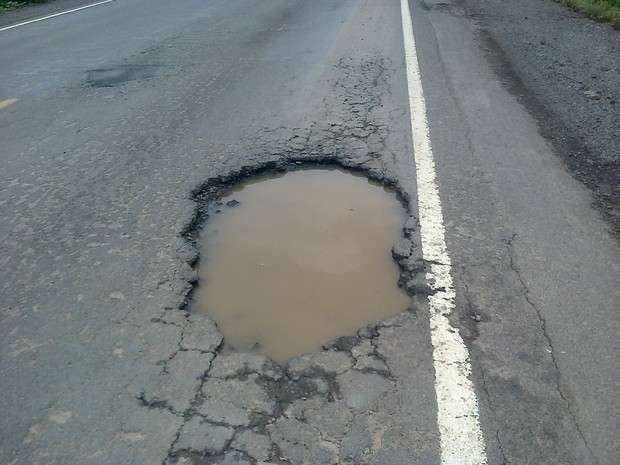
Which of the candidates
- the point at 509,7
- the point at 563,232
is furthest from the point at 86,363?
the point at 509,7

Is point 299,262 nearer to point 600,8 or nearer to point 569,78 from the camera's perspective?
point 569,78

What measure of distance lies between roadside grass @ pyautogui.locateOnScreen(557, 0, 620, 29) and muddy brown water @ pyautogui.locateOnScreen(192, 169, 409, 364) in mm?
7930

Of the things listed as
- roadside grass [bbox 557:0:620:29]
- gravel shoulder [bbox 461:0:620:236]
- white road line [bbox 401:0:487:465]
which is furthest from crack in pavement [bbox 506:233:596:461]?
roadside grass [bbox 557:0:620:29]

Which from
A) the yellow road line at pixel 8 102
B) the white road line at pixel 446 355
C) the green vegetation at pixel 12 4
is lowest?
the white road line at pixel 446 355

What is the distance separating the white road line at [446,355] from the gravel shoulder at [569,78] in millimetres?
1252

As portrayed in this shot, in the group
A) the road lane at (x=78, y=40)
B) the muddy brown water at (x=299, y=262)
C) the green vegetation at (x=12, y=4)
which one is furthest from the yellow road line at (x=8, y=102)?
the green vegetation at (x=12, y=4)

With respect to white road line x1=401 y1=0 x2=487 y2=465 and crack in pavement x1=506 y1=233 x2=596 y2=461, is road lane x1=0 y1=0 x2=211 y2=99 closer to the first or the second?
white road line x1=401 y1=0 x2=487 y2=465

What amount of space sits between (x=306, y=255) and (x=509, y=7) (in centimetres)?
1047

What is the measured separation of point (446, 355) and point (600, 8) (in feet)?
34.4

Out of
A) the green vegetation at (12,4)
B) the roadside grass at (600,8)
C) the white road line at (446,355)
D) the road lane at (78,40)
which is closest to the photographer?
the white road line at (446,355)

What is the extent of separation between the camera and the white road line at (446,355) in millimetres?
2344

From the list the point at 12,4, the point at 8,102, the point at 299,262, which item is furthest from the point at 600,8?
the point at 12,4

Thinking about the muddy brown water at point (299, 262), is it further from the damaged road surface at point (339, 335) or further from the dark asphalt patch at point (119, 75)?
the dark asphalt patch at point (119, 75)

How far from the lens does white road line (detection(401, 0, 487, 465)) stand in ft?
7.69
